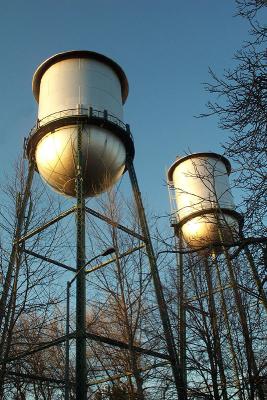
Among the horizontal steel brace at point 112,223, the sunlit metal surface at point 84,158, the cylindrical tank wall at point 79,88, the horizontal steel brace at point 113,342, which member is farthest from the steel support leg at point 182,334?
the cylindrical tank wall at point 79,88

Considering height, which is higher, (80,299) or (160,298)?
(160,298)

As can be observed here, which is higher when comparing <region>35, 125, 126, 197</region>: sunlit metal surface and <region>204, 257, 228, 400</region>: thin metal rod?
<region>35, 125, 126, 197</region>: sunlit metal surface

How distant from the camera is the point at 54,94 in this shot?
1480 centimetres

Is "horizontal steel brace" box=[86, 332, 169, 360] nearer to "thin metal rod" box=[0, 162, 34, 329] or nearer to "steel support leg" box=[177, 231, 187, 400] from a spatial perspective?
"steel support leg" box=[177, 231, 187, 400]

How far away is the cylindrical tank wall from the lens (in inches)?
569

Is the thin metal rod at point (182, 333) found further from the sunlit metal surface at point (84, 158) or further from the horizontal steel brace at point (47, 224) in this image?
the sunlit metal surface at point (84, 158)

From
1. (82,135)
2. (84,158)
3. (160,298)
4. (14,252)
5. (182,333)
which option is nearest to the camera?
(14,252)

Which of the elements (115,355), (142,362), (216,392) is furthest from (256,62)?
(142,362)

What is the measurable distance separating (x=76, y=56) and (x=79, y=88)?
1509mm

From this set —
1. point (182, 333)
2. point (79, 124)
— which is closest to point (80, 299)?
point (182, 333)

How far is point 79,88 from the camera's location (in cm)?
1459

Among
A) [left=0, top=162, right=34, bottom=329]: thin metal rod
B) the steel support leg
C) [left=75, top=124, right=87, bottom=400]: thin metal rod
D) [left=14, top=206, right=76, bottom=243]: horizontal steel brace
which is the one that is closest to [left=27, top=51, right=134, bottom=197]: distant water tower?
[left=75, top=124, right=87, bottom=400]: thin metal rod

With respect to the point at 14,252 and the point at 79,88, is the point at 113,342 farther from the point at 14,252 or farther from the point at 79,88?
the point at 79,88

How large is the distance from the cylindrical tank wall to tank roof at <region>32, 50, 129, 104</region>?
0.14 meters
